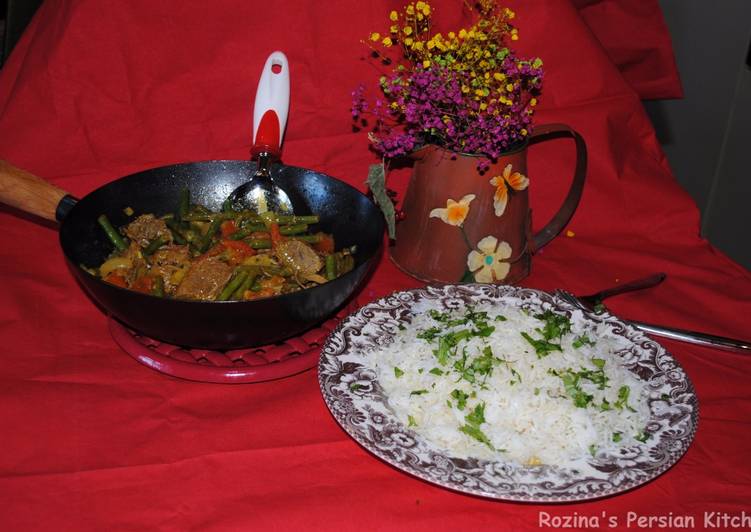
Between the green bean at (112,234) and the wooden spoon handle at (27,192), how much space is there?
94mm

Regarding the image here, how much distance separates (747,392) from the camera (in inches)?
60.6

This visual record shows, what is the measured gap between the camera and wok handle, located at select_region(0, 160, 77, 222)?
63.1 inches

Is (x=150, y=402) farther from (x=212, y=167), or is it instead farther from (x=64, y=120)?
(x=64, y=120)

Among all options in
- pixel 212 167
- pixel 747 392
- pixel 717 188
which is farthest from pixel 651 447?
pixel 717 188

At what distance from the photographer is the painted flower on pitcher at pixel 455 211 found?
5.70 ft

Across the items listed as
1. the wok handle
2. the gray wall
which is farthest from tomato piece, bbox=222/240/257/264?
the gray wall

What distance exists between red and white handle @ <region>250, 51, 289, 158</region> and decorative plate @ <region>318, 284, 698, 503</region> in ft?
1.64

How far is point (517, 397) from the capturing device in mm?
1305

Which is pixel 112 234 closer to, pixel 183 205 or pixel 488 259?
pixel 183 205

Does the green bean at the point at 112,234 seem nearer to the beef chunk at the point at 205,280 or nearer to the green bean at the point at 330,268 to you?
the beef chunk at the point at 205,280

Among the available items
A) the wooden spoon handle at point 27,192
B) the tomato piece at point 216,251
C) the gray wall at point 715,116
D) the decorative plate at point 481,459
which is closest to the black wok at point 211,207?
the wooden spoon handle at point 27,192

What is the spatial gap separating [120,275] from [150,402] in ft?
1.08

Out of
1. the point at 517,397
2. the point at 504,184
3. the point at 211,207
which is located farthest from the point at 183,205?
the point at 517,397

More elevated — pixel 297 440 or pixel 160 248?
pixel 160 248
